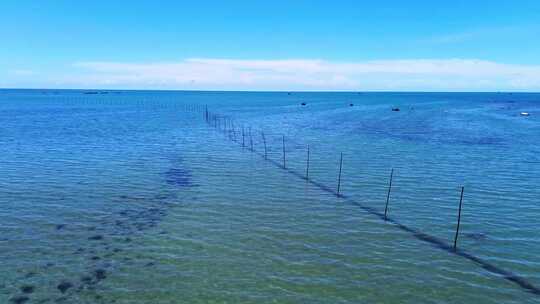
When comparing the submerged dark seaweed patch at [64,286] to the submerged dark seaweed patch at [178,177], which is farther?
the submerged dark seaweed patch at [178,177]

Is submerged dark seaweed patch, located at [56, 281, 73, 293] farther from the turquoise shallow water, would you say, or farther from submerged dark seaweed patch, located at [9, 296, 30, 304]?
submerged dark seaweed patch, located at [9, 296, 30, 304]

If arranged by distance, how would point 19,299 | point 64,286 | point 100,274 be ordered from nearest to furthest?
point 19,299 < point 64,286 < point 100,274

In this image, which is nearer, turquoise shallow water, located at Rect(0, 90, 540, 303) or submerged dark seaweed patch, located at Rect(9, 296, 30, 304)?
submerged dark seaweed patch, located at Rect(9, 296, 30, 304)

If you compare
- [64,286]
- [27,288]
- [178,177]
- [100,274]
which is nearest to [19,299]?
[27,288]

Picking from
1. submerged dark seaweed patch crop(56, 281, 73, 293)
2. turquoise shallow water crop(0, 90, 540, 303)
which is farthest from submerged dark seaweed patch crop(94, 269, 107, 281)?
submerged dark seaweed patch crop(56, 281, 73, 293)

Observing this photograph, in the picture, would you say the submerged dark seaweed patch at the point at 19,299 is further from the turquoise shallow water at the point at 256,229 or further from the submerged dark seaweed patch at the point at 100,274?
the submerged dark seaweed patch at the point at 100,274

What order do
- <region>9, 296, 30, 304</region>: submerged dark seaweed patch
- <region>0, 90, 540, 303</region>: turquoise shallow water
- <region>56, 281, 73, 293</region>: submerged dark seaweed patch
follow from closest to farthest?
<region>9, 296, 30, 304</region>: submerged dark seaweed patch → <region>56, 281, 73, 293</region>: submerged dark seaweed patch → <region>0, 90, 540, 303</region>: turquoise shallow water

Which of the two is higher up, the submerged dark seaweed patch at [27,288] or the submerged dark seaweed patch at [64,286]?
the submerged dark seaweed patch at [64,286]

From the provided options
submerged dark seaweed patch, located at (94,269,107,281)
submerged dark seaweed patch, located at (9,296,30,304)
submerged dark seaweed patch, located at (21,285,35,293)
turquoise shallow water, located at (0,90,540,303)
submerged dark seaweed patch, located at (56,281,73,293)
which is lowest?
submerged dark seaweed patch, located at (9,296,30,304)

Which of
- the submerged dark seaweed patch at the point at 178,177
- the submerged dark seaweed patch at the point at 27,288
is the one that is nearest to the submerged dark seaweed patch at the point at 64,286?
the submerged dark seaweed patch at the point at 27,288

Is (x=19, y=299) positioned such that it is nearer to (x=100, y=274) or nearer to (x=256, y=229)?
(x=100, y=274)

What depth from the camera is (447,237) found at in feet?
67.7

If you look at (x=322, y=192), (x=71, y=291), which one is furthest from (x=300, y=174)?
(x=71, y=291)

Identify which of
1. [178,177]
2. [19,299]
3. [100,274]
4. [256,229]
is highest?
[178,177]
